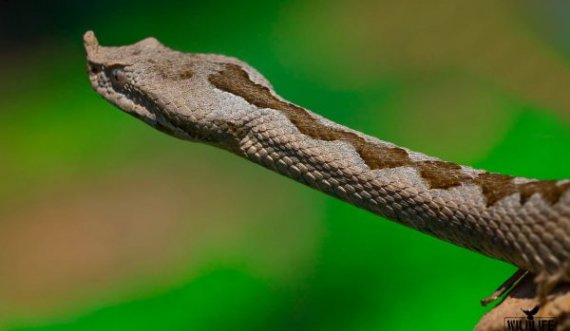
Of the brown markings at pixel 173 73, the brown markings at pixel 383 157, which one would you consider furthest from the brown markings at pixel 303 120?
the brown markings at pixel 173 73

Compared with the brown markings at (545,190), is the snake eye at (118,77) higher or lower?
lower

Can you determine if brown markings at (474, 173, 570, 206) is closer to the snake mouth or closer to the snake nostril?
the snake mouth

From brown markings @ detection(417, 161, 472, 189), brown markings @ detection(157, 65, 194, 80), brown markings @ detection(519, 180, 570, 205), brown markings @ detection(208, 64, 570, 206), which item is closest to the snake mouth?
brown markings @ detection(157, 65, 194, 80)

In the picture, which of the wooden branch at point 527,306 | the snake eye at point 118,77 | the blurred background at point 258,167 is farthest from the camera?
the blurred background at point 258,167

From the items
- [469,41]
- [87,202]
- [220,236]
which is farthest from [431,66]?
[87,202]

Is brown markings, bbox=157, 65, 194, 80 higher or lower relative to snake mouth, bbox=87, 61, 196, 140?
higher

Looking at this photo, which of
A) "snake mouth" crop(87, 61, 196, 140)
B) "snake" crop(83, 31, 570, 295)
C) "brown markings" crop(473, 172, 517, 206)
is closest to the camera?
"snake" crop(83, 31, 570, 295)

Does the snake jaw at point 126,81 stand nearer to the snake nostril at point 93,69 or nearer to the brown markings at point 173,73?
the snake nostril at point 93,69

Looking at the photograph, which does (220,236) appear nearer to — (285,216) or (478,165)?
(285,216)

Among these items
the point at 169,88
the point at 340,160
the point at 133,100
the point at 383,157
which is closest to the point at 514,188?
the point at 383,157
